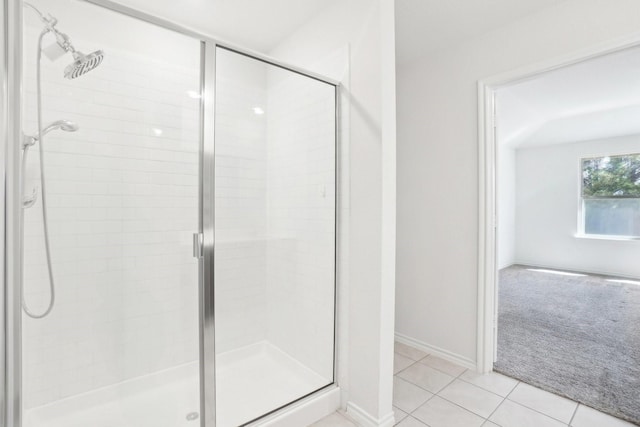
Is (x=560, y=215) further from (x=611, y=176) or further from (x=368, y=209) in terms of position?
(x=368, y=209)

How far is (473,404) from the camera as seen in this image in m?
1.98

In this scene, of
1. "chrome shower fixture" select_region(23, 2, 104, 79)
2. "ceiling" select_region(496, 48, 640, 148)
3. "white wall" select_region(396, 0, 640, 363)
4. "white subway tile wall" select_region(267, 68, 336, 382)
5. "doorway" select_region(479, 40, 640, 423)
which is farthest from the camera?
"ceiling" select_region(496, 48, 640, 148)

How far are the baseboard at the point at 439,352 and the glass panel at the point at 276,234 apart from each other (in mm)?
1099

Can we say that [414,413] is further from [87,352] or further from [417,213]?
[87,352]

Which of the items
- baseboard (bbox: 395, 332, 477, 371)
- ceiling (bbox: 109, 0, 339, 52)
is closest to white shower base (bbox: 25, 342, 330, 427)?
baseboard (bbox: 395, 332, 477, 371)

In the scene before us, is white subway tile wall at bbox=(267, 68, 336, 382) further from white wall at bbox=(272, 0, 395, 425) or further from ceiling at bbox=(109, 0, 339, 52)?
ceiling at bbox=(109, 0, 339, 52)

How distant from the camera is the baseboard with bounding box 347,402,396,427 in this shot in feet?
5.73

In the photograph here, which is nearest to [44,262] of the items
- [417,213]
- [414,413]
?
[414,413]

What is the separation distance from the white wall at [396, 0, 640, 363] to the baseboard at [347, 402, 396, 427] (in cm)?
99

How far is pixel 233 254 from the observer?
1.98 m

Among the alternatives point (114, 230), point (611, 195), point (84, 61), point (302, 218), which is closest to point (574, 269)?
point (611, 195)

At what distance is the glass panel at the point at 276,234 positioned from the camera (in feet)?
6.26

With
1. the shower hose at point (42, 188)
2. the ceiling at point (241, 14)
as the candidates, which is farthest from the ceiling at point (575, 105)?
the shower hose at point (42, 188)

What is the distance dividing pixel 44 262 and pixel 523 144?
702 centimetres
